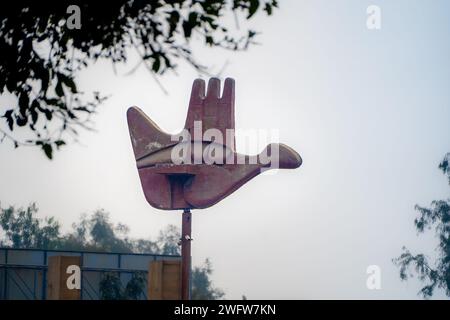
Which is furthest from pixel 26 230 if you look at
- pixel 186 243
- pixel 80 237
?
pixel 186 243

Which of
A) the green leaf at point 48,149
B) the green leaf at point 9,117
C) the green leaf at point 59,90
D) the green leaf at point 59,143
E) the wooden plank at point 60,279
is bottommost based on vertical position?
the wooden plank at point 60,279

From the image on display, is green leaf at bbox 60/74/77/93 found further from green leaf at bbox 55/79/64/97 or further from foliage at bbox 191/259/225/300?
foliage at bbox 191/259/225/300

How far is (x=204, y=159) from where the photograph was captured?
2519cm

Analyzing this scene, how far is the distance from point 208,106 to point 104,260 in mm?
10253

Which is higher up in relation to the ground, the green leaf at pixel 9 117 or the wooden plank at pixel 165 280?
the green leaf at pixel 9 117

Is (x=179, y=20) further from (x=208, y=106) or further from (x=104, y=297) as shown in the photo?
(x=104, y=297)

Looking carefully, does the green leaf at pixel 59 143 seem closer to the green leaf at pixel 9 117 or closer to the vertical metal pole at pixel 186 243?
the green leaf at pixel 9 117

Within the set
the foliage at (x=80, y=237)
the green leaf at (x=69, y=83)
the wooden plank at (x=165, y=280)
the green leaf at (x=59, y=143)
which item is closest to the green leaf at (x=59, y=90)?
the green leaf at (x=69, y=83)

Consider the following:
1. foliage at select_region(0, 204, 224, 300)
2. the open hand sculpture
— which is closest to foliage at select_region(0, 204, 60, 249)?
foliage at select_region(0, 204, 224, 300)

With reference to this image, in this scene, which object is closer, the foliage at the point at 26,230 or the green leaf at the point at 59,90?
the green leaf at the point at 59,90

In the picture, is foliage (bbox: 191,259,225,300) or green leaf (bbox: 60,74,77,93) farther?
foliage (bbox: 191,259,225,300)

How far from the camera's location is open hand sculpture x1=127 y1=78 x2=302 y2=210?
987 inches

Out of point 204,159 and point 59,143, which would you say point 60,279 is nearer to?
point 59,143

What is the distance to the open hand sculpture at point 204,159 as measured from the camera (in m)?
25.1
